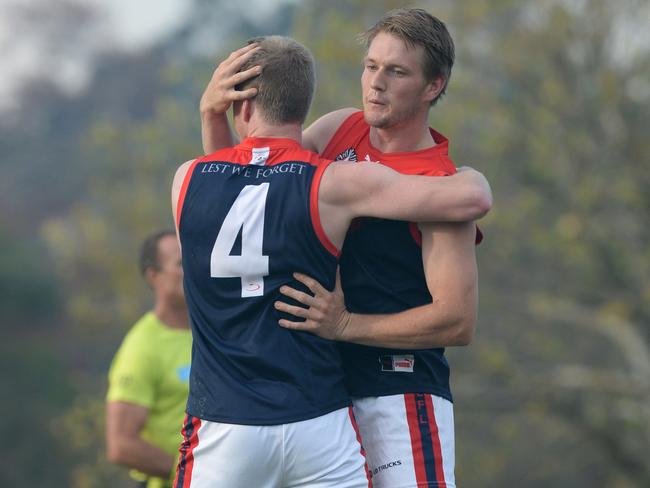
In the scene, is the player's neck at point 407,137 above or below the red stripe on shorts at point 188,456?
above

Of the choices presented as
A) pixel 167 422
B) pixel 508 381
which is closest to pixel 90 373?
pixel 508 381

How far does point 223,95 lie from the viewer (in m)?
4.02

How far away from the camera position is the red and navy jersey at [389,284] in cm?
407

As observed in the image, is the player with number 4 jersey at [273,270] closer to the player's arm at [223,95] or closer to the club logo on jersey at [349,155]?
the player's arm at [223,95]

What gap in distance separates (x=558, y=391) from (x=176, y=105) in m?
6.58

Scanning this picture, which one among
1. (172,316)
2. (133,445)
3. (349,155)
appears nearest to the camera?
(349,155)

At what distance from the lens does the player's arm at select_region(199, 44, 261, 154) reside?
13.0ft

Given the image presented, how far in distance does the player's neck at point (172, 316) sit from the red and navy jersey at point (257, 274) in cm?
250

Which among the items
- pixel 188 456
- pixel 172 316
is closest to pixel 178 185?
pixel 188 456

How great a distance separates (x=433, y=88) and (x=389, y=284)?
0.73m

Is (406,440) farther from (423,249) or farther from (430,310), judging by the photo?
(423,249)

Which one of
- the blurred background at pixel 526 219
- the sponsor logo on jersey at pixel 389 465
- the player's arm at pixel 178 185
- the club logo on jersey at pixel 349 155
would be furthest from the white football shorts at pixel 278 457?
the blurred background at pixel 526 219

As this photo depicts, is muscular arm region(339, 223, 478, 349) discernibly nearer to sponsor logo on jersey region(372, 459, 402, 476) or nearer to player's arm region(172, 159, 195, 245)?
sponsor logo on jersey region(372, 459, 402, 476)

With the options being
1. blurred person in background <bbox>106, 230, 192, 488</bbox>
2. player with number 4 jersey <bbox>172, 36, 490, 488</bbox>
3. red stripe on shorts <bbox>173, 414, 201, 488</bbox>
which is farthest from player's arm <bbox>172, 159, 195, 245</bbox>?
blurred person in background <bbox>106, 230, 192, 488</bbox>
